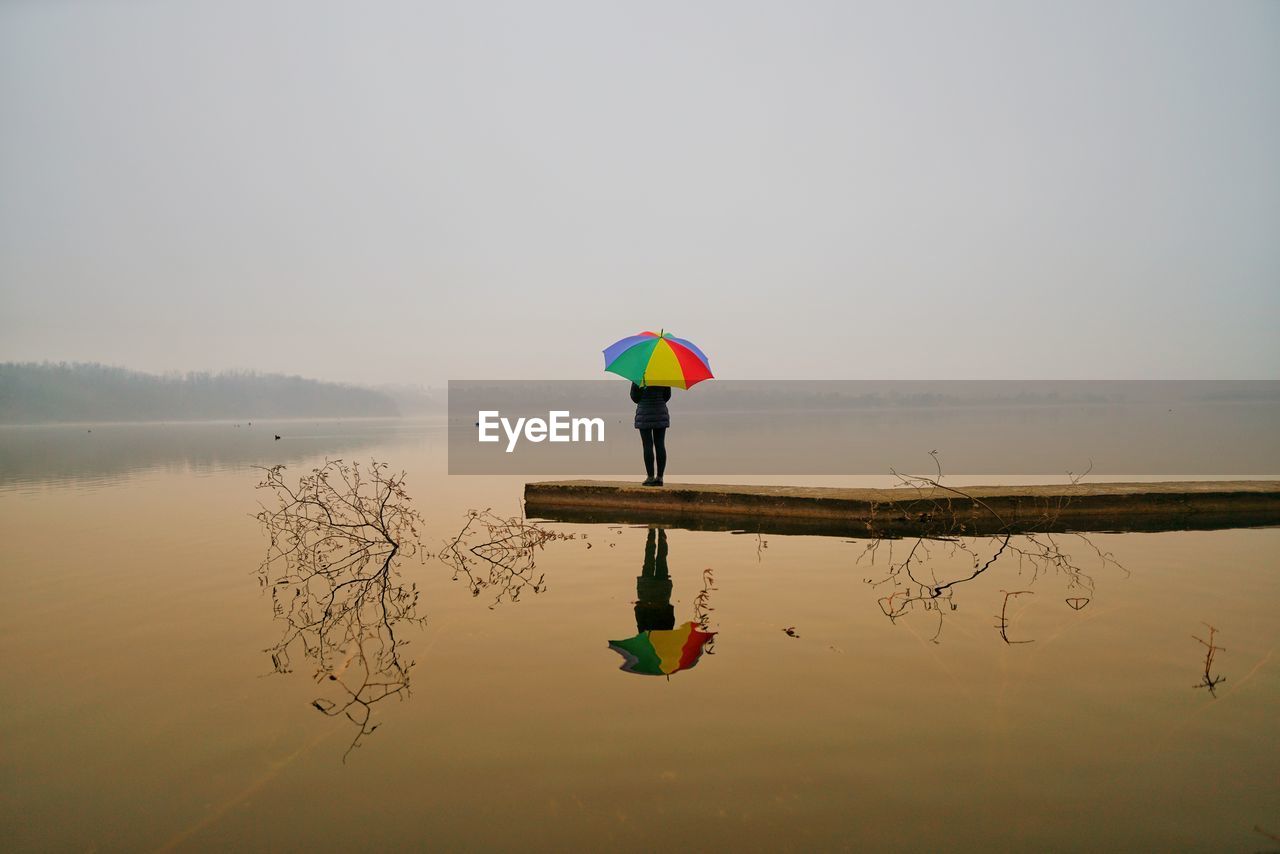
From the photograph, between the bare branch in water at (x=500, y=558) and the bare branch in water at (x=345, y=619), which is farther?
the bare branch in water at (x=500, y=558)

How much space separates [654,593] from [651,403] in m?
4.84

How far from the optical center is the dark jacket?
1090cm

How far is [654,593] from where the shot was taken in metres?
6.49

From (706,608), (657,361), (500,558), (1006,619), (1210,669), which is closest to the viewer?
(1210,669)

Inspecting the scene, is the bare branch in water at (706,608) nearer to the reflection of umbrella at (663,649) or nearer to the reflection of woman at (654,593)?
the reflection of umbrella at (663,649)

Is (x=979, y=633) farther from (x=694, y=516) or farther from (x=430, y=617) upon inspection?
(x=694, y=516)

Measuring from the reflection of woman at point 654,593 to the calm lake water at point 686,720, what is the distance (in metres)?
0.06

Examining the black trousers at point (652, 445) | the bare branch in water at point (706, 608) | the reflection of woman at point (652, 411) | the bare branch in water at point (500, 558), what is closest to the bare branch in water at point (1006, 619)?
the bare branch in water at point (706, 608)

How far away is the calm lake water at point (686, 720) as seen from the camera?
2.87m

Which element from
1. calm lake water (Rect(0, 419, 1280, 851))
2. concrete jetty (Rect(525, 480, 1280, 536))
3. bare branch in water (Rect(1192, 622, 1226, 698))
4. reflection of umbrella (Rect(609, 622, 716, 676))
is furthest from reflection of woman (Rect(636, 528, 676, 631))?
bare branch in water (Rect(1192, 622, 1226, 698))

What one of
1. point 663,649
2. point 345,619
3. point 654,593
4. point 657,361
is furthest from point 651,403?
point 663,649

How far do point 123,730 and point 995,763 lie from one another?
14.8 ft

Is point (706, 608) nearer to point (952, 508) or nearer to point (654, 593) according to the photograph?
point (654, 593)

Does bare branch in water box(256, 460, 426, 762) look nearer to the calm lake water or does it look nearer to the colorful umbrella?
the calm lake water
